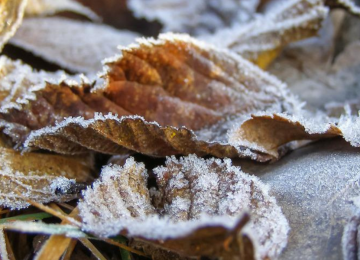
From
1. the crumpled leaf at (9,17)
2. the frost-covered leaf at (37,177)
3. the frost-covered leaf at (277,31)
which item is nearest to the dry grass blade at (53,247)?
the frost-covered leaf at (37,177)

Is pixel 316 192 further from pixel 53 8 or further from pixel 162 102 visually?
pixel 53 8

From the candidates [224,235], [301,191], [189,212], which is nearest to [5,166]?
[189,212]

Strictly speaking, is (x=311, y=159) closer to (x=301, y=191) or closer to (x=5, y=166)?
(x=301, y=191)

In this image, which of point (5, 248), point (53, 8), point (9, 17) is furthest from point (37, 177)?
point (53, 8)

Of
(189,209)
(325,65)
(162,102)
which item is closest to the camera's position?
(189,209)

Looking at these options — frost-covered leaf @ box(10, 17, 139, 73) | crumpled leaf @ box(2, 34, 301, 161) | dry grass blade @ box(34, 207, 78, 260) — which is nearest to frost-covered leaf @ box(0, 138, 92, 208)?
crumpled leaf @ box(2, 34, 301, 161)

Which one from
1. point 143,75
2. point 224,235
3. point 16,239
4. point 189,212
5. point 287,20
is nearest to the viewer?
point 224,235
